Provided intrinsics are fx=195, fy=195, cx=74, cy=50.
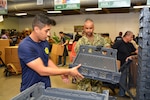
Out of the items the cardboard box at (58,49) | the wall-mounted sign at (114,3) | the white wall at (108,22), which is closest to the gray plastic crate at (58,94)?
the wall-mounted sign at (114,3)

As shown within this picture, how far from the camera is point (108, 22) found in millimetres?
13312

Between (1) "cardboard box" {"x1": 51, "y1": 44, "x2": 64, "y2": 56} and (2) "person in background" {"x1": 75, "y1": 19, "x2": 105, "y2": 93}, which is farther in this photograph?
(1) "cardboard box" {"x1": 51, "y1": 44, "x2": 64, "y2": 56}

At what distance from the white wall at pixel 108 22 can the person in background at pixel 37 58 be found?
11.5m

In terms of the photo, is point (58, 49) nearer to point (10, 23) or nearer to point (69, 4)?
point (69, 4)

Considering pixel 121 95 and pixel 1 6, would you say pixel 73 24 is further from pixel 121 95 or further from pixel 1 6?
pixel 121 95

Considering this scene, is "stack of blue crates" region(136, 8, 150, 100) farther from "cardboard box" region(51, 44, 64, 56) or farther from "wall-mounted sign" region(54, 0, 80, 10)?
"cardboard box" region(51, 44, 64, 56)

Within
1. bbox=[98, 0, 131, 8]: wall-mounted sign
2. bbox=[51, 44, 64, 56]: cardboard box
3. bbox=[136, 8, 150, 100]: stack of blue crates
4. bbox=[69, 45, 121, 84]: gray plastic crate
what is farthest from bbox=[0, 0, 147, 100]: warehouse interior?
bbox=[69, 45, 121, 84]: gray plastic crate

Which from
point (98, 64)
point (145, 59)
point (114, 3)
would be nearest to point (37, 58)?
point (98, 64)

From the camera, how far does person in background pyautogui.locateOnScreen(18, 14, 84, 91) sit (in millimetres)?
1676

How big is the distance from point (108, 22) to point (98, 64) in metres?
12.0

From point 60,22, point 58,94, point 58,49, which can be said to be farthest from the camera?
point 60,22

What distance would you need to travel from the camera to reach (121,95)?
4195 mm

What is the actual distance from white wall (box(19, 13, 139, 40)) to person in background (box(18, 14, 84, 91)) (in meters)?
11.5

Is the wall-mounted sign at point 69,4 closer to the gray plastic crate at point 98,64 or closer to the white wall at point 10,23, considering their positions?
the gray plastic crate at point 98,64
